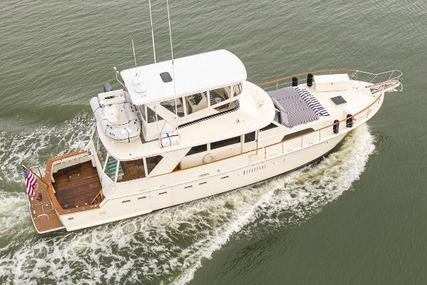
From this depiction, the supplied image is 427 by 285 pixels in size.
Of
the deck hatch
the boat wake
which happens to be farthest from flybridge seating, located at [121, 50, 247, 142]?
the deck hatch

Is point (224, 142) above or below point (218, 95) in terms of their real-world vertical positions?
below

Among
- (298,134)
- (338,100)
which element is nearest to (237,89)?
(298,134)

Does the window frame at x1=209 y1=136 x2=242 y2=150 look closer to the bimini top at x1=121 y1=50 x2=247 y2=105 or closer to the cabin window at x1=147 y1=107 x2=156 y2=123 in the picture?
the bimini top at x1=121 y1=50 x2=247 y2=105

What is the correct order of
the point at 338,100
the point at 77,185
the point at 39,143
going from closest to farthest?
the point at 77,185 → the point at 338,100 → the point at 39,143

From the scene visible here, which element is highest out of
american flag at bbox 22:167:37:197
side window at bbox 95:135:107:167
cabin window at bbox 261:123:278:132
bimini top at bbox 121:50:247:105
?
bimini top at bbox 121:50:247:105

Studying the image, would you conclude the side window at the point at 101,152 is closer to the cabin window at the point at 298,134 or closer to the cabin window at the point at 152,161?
the cabin window at the point at 152,161

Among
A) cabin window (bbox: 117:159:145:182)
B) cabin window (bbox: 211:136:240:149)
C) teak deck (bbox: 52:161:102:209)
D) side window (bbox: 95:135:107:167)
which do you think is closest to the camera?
cabin window (bbox: 117:159:145:182)

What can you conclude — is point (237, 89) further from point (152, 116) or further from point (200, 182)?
point (200, 182)
